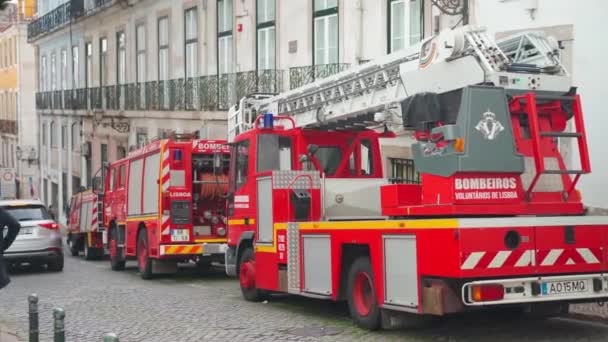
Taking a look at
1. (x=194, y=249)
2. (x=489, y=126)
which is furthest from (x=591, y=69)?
(x=194, y=249)

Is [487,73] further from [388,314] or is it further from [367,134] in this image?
[367,134]

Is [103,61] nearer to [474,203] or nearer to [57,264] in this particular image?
[57,264]

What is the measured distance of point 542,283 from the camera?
9922 mm

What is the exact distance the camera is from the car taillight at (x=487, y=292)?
970 centimetres

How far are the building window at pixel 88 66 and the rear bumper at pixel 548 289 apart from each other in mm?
36789

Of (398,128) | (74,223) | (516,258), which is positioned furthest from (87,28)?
(516,258)

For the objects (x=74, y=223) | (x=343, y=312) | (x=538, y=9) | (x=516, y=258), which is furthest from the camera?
(x=74, y=223)

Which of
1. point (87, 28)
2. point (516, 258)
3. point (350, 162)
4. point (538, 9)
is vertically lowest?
point (516, 258)

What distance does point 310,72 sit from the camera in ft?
78.4

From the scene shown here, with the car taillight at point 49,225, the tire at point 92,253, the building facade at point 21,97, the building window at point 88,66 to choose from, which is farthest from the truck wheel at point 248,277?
the building facade at point 21,97

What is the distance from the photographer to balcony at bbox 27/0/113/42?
4300cm

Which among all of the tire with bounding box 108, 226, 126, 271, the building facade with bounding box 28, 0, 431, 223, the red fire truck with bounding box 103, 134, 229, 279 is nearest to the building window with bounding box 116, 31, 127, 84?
the building facade with bounding box 28, 0, 431, 223

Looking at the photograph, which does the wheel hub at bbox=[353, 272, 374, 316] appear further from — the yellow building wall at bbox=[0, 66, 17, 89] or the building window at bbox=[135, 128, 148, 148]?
the yellow building wall at bbox=[0, 66, 17, 89]

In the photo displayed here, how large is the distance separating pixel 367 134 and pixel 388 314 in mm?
4223
